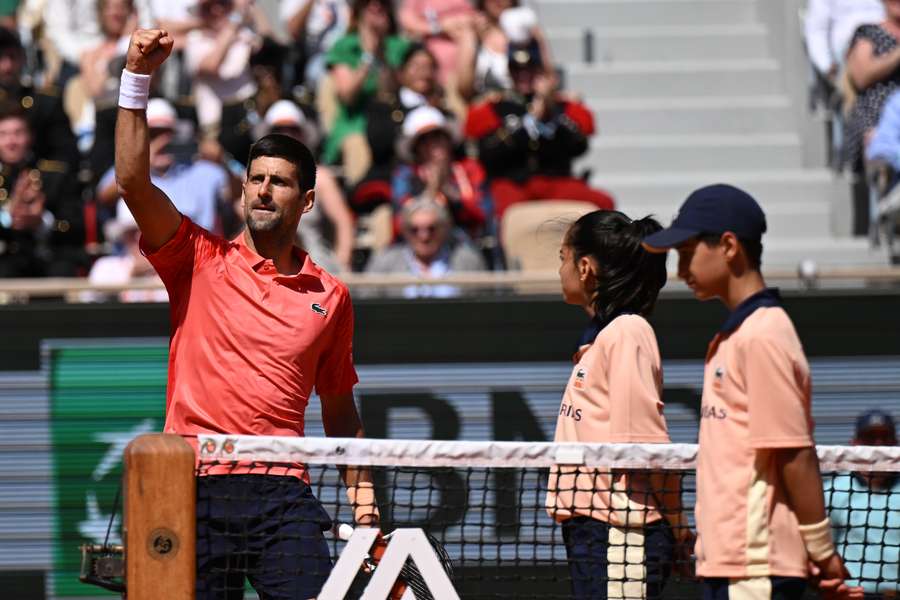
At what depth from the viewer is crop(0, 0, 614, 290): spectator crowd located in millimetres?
9586

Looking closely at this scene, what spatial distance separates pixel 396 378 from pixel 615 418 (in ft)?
10.3

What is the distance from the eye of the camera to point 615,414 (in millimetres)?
4879

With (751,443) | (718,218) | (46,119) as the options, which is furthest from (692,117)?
(751,443)

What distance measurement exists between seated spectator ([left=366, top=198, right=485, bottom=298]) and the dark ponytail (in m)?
3.82

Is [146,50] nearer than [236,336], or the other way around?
[146,50]

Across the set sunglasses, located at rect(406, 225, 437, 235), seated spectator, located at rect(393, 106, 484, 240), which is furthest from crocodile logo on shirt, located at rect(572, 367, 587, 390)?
seated spectator, located at rect(393, 106, 484, 240)

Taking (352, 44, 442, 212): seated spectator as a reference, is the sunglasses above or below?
below

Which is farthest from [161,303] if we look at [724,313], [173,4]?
[173,4]

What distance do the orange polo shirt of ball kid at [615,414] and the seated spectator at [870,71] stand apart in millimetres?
6296

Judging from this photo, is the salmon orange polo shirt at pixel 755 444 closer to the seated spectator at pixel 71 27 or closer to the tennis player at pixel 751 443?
the tennis player at pixel 751 443

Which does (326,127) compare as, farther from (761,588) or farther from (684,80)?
(761,588)

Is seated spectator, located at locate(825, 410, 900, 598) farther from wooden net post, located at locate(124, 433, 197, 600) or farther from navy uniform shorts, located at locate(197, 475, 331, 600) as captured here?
wooden net post, located at locate(124, 433, 197, 600)

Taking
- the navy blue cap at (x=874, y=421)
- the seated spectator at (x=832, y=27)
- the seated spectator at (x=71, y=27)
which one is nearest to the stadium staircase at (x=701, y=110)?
the seated spectator at (x=832, y=27)

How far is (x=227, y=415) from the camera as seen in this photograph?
4.76 m
